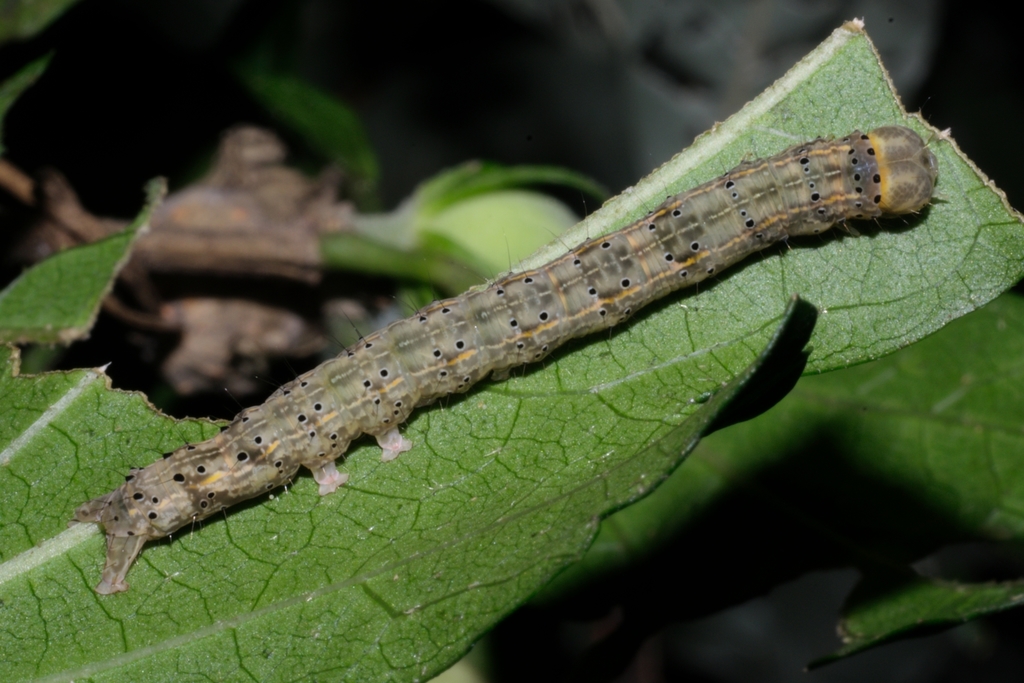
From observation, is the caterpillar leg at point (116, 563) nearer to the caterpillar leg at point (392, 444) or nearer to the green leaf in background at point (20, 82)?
the caterpillar leg at point (392, 444)

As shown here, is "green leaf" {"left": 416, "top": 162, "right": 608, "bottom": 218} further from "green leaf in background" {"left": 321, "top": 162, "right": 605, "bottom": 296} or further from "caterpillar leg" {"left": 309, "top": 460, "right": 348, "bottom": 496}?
"caterpillar leg" {"left": 309, "top": 460, "right": 348, "bottom": 496}

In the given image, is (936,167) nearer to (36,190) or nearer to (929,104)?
(929,104)

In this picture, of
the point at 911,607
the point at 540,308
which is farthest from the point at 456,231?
the point at 911,607

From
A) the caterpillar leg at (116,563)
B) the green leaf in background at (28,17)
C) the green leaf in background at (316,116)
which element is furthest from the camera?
the green leaf in background at (316,116)

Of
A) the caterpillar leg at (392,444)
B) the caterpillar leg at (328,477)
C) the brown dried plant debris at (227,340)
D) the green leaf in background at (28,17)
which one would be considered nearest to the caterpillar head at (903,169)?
the caterpillar leg at (392,444)

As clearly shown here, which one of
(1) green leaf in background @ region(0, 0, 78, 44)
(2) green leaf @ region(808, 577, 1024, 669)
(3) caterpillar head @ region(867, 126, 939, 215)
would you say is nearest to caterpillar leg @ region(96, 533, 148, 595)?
(1) green leaf in background @ region(0, 0, 78, 44)

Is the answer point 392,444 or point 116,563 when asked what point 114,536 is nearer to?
point 116,563
